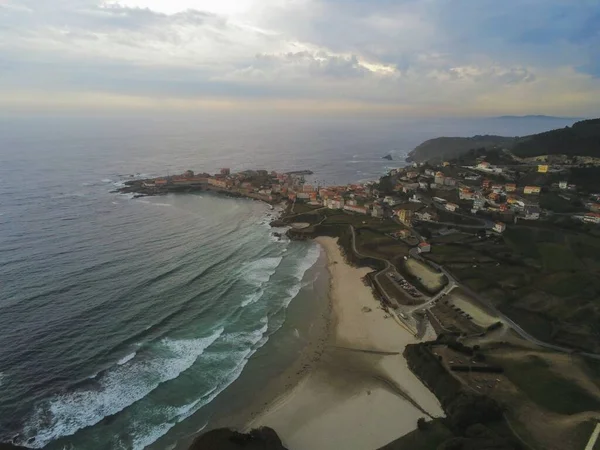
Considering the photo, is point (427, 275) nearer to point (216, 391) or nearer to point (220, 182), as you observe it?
point (216, 391)

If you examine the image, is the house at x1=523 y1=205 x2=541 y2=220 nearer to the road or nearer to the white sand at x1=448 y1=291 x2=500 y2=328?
the road

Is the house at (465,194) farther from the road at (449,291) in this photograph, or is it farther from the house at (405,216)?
the road at (449,291)

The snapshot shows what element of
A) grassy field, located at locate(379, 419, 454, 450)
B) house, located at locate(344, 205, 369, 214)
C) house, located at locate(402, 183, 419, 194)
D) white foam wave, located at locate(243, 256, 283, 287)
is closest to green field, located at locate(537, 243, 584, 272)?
grassy field, located at locate(379, 419, 454, 450)

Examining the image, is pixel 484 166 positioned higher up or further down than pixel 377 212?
higher up

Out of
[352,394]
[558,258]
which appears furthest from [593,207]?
[352,394]

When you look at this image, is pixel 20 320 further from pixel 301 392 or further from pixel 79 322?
pixel 301 392

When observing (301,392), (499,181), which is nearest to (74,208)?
(301,392)

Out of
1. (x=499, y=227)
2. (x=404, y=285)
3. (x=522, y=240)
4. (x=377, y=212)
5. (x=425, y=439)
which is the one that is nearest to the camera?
(x=425, y=439)
